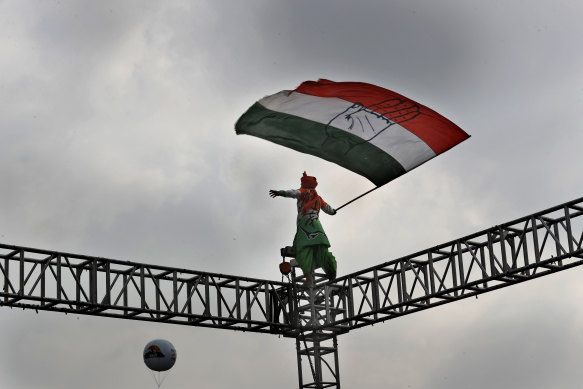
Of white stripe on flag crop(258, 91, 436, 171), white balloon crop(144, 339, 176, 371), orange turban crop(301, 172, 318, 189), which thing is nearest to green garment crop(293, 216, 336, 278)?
orange turban crop(301, 172, 318, 189)

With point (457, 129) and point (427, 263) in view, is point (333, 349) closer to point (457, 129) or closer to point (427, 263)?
point (427, 263)

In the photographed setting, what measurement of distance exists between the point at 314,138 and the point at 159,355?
5.96m

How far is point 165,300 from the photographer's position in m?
28.5

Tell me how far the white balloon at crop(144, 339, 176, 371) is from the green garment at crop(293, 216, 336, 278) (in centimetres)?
401

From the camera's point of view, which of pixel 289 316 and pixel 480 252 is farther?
pixel 289 316

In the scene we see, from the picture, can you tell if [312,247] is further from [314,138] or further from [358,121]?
[358,121]

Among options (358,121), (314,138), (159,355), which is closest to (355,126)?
(358,121)

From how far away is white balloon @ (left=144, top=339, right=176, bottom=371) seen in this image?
2809 centimetres

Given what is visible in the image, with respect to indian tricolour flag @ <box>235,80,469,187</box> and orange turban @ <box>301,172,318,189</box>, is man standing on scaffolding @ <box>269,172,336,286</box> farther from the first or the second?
indian tricolour flag @ <box>235,80,469,187</box>

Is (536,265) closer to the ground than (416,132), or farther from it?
closer to the ground

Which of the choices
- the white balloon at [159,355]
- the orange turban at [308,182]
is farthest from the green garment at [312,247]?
the white balloon at [159,355]

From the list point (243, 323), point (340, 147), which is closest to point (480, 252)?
point (340, 147)

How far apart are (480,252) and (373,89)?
4305 millimetres

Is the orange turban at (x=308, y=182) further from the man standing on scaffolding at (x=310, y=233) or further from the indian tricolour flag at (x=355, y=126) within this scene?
the indian tricolour flag at (x=355, y=126)
